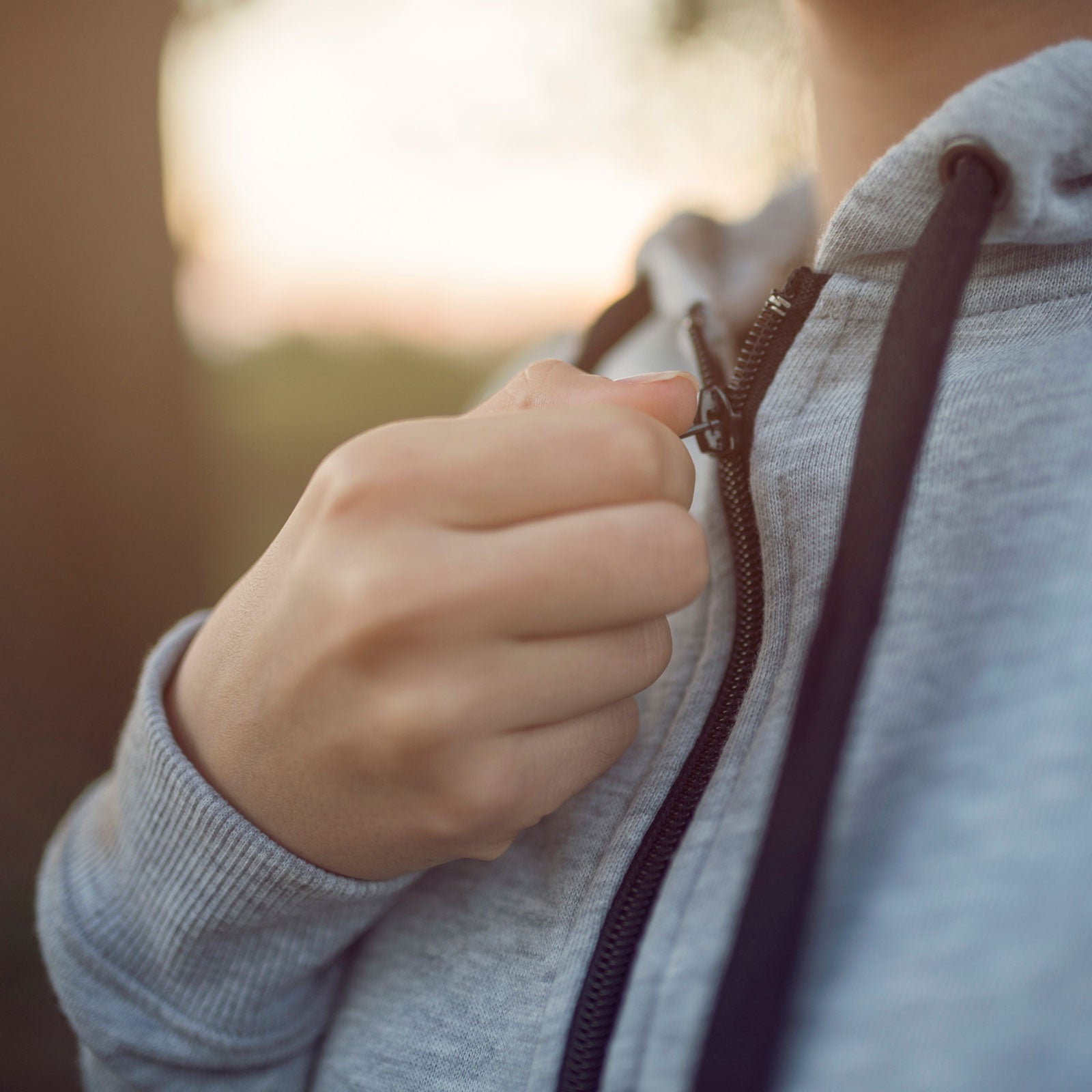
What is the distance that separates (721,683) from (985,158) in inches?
13.1

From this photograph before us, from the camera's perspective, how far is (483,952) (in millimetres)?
528

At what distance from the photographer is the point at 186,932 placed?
1.75 ft

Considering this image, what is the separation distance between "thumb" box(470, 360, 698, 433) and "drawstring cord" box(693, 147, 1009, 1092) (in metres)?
0.12

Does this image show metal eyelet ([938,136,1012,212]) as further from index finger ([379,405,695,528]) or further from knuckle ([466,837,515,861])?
knuckle ([466,837,515,861])

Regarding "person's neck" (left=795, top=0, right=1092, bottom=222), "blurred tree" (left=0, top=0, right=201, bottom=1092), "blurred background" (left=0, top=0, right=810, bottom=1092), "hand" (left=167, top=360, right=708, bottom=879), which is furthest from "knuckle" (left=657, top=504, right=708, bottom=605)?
"blurred tree" (left=0, top=0, right=201, bottom=1092)

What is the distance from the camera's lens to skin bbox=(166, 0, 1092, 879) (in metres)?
0.38

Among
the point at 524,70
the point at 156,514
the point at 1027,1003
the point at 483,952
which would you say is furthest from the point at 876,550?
the point at 524,70

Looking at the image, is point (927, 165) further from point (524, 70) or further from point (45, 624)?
point (524, 70)

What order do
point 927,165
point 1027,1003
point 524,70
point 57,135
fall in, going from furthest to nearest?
point 524,70
point 57,135
point 927,165
point 1027,1003

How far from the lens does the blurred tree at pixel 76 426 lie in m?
1.75

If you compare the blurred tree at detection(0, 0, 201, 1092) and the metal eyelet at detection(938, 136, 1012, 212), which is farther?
the blurred tree at detection(0, 0, 201, 1092)

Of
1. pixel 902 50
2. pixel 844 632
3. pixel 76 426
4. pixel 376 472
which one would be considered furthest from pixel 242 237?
pixel 844 632

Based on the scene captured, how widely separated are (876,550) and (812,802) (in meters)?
0.12

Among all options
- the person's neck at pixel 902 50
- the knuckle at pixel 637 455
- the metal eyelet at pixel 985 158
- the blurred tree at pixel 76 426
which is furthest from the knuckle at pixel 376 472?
the blurred tree at pixel 76 426
